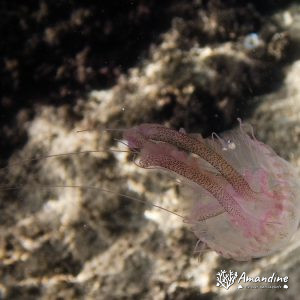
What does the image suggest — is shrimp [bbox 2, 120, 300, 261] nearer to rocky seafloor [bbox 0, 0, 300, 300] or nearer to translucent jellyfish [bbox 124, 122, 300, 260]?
translucent jellyfish [bbox 124, 122, 300, 260]

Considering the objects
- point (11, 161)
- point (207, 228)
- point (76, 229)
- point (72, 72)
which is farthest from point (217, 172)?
point (11, 161)

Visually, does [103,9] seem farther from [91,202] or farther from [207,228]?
[207,228]

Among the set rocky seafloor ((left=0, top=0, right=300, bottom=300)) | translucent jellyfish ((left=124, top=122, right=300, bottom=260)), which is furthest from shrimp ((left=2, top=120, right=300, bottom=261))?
rocky seafloor ((left=0, top=0, right=300, bottom=300))

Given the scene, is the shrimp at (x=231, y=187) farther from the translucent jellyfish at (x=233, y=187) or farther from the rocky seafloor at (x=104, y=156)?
the rocky seafloor at (x=104, y=156)

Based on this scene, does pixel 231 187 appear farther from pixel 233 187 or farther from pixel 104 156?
pixel 104 156

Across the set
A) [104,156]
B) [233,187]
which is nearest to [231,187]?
[233,187]

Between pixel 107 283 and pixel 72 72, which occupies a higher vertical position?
pixel 72 72

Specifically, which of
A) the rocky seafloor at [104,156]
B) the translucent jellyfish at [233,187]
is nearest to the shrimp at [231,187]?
the translucent jellyfish at [233,187]
